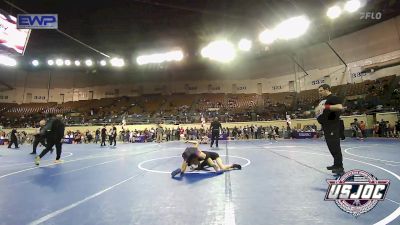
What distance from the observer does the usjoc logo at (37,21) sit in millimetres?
11586

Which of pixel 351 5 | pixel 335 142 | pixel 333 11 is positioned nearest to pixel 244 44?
pixel 333 11

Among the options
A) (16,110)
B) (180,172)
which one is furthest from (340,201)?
(16,110)

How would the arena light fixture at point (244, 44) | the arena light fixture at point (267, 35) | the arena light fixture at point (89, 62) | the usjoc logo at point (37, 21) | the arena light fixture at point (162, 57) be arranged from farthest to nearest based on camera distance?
the arena light fixture at point (89, 62), the arena light fixture at point (162, 57), the arena light fixture at point (244, 44), the arena light fixture at point (267, 35), the usjoc logo at point (37, 21)

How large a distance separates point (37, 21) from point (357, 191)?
46.6 ft

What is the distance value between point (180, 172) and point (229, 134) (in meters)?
22.8

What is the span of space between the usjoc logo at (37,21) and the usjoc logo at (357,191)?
12871mm

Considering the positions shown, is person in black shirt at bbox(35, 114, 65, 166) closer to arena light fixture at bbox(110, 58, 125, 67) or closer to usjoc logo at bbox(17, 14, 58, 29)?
usjoc logo at bbox(17, 14, 58, 29)

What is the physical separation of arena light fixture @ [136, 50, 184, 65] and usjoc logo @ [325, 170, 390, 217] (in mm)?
26175

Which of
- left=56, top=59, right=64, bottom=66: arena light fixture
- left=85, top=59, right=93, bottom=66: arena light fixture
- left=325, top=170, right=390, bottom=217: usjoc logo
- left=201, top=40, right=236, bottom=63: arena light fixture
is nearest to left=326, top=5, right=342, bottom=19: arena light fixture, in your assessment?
left=201, top=40, right=236, bottom=63: arena light fixture

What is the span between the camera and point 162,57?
28641mm

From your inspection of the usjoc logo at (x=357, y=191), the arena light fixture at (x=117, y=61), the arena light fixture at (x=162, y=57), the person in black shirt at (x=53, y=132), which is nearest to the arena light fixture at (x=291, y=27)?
the arena light fixture at (x=162, y=57)

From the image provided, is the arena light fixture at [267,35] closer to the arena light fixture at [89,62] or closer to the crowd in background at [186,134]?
the crowd in background at [186,134]

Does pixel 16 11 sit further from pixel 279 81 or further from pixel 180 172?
pixel 279 81

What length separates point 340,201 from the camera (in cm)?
299
